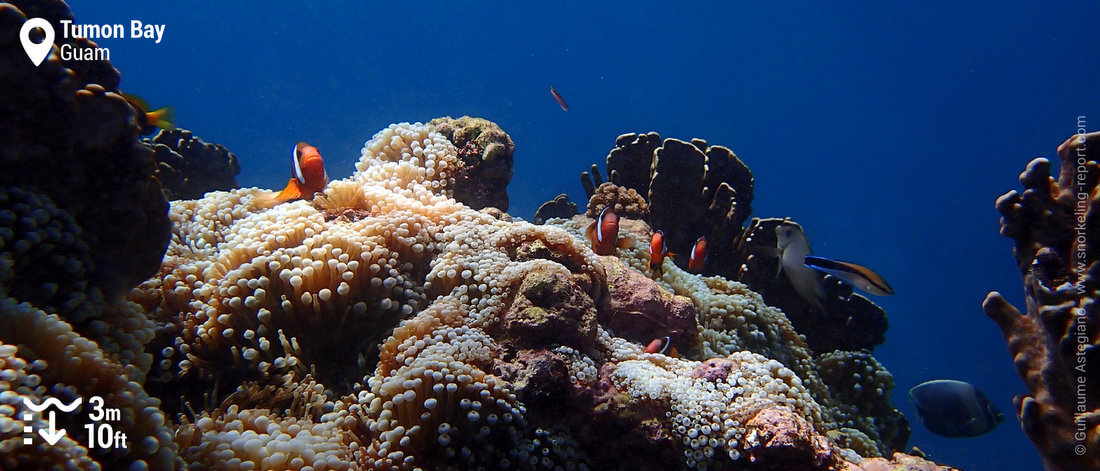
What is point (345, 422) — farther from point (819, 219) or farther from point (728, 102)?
point (728, 102)

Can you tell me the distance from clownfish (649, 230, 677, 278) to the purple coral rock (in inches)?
58.4

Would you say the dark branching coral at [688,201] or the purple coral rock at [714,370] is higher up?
the dark branching coral at [688,201]

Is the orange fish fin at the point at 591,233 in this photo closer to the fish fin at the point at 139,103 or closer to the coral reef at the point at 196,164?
the fish fin at the point at 139,103

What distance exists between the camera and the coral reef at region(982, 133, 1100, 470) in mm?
Result: 2191

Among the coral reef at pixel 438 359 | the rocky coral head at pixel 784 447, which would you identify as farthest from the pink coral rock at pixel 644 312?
the rocky coral head at pixel 784 447

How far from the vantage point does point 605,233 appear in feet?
13.9

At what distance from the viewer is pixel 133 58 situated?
70250mm

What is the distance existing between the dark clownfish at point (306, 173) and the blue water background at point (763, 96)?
36010 millimetres

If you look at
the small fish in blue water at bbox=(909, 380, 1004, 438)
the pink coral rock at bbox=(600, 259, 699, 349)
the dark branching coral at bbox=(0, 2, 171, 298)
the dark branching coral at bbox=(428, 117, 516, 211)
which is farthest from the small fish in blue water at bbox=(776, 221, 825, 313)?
the dark branching coral at bbox=(0, 2, 171, 298)

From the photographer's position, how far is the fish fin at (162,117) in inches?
164

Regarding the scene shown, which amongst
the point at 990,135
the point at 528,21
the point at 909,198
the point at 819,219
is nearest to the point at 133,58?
the point at 528,21

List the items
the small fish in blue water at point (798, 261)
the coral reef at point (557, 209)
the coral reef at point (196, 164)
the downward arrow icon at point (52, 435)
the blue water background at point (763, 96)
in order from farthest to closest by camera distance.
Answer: the blue water background at point (763, 96)
the coral reef at point (557, 209)
the coral reef at point (196, 164)
the small fish in blue water at point (798, 261)
the downward arrow icon at point (52, 435)

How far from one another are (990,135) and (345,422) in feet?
237

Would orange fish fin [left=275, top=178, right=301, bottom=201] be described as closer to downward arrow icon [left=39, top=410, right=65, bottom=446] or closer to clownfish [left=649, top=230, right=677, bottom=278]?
downward arrow icon [left=39, top=410, right=65, bottom=446]
